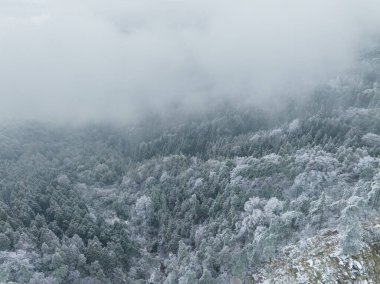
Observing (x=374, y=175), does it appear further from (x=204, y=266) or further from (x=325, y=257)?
(x=204, y=266)

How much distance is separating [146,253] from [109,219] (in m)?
31.4

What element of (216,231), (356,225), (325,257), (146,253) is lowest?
(146,253)

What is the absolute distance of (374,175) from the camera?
6156 inches

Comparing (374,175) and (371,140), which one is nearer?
(374,175)

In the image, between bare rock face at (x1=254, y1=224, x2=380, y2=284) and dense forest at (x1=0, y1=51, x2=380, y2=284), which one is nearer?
bare rock face at (x1=254, y1=224, x2=380, y2=284)

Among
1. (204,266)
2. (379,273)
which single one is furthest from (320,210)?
(204,266)

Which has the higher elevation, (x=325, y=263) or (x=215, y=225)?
(x=325, y=263)

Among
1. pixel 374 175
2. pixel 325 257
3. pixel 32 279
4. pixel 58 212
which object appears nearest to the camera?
pixel 325 257

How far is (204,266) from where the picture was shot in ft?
469

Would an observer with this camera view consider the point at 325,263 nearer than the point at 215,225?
Yes

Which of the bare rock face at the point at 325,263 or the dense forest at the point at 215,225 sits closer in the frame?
the bare rock face at the point at 325,263

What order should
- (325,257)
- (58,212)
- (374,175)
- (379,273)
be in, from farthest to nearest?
(58,212)
(374,175)
(325,257)
(379,273)

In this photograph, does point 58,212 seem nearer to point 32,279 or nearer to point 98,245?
point 98,245

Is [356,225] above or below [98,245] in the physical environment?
above
